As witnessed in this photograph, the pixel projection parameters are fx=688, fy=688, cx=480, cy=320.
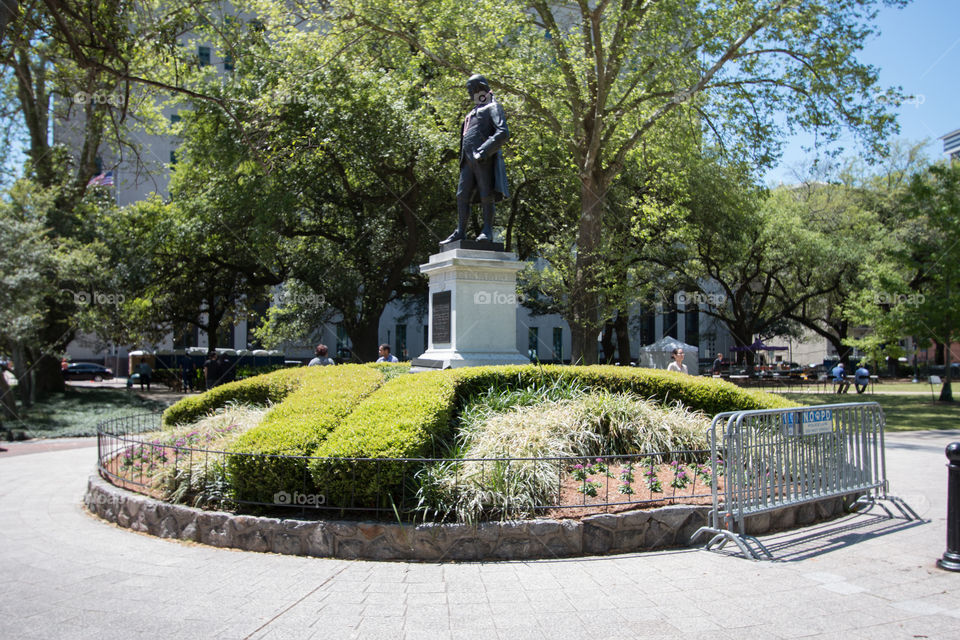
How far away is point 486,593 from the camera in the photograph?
209 inches

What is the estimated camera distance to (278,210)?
2103 centimetres

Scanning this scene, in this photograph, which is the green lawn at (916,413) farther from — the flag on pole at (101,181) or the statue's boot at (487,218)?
the flag on pole at (101,181)

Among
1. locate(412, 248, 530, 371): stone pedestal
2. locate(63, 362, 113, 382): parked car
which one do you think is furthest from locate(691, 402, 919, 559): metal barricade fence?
locate(63, 362, 113, 382): parked car

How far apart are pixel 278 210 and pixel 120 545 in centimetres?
1546

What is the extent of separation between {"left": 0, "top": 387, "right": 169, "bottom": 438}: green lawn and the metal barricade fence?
16066 millimetres

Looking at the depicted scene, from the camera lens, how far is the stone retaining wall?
616cm

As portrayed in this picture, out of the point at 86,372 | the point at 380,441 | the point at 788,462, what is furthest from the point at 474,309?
the point at 86,372

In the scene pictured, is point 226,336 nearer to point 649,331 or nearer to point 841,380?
point 649,331

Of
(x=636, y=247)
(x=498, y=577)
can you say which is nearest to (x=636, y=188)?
(x=636, y=247)

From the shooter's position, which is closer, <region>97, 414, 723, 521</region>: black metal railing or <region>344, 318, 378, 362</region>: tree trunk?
<region>97, 414, 723, 521</region>: black metal railing

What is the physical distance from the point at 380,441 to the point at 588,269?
12819 mm

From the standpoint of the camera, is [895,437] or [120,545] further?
[895,437]

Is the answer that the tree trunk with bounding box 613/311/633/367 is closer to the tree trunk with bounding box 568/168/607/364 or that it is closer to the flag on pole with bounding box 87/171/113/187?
the tree trunk with bounding box 568/168/607/364

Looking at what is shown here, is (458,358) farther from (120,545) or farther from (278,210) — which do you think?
(278,210)
